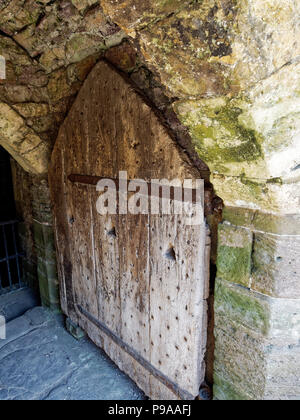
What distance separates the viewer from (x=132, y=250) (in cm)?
186

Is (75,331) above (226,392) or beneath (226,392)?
beneath

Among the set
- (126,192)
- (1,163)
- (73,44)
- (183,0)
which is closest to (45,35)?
(73,44)

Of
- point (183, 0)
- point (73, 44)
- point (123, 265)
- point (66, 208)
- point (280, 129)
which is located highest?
point (73, 44)

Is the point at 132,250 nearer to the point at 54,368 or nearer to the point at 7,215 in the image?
the point at 54,368

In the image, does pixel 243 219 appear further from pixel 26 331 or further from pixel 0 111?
pixel 26 331

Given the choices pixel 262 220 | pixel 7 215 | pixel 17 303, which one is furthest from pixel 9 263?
pixel 262 220

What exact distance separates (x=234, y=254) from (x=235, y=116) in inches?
26.3

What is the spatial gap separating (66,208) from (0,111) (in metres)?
0.96

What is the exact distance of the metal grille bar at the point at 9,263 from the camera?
11.9 feet

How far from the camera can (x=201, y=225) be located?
1.41m

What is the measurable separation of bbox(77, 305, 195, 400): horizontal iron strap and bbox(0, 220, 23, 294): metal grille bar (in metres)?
1.67

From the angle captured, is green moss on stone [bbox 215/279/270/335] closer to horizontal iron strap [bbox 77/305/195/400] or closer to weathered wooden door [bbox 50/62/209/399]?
weathered wooden door [bbox 50/62/209/399]

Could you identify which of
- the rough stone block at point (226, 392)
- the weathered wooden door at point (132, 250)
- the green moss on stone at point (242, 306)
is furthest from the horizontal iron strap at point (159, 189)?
the rough stone block at point (226, 392)

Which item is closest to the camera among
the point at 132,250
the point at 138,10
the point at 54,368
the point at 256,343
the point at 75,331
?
the point at 138,10
